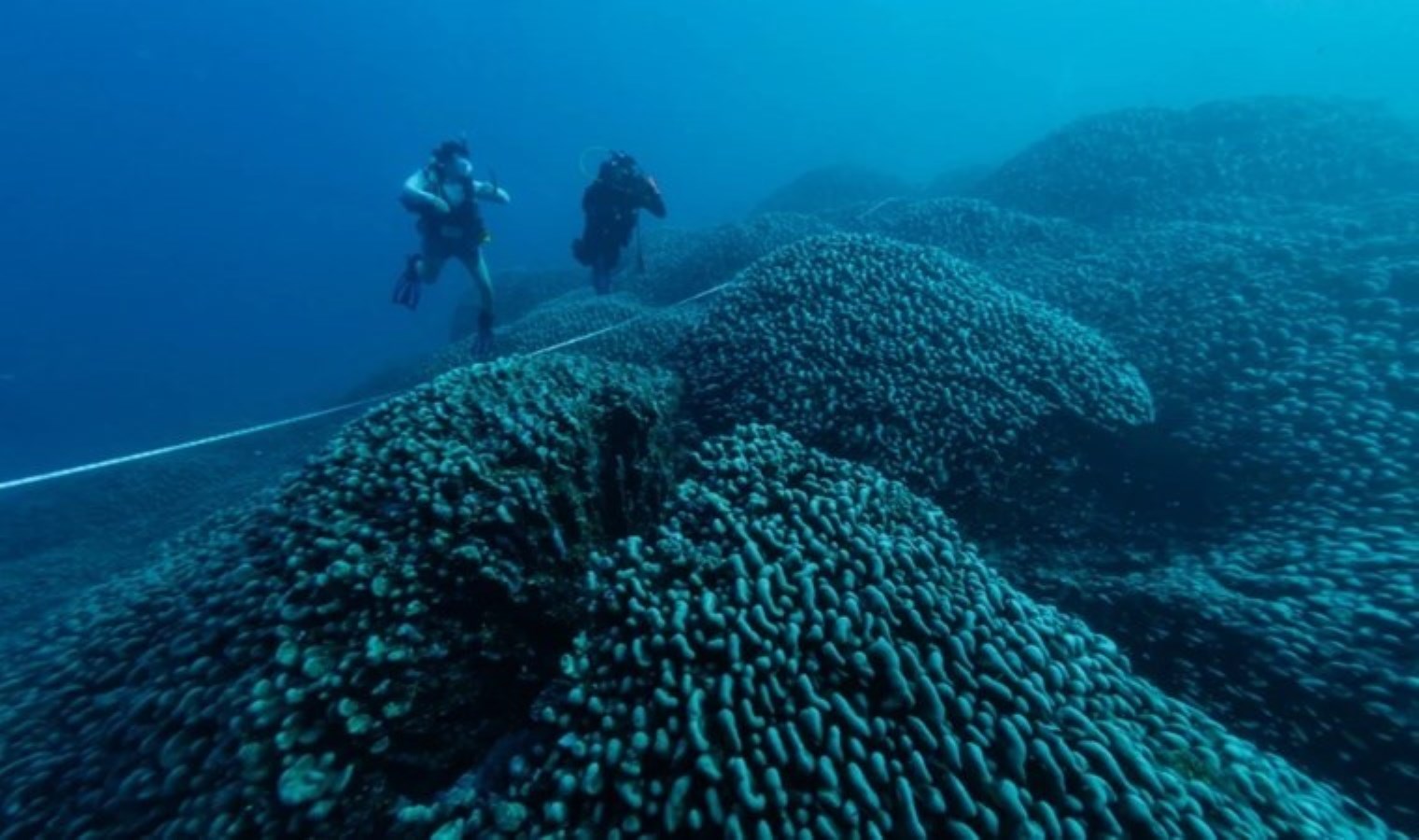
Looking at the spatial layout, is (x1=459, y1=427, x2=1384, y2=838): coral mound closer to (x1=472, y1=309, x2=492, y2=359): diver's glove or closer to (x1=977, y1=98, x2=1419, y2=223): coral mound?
(x1=472, y1=309, x2=492, y2=359): diver's glove

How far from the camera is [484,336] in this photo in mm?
9922

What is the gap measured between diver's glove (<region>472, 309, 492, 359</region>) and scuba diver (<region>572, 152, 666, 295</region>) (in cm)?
310

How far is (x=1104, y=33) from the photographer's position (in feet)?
279

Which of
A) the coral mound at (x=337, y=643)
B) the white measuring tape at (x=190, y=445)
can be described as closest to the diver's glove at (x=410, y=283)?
the white measuring tape at (x=190, y=445)

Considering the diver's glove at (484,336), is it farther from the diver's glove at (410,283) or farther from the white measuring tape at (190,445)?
the white measuring tape at (190,445)

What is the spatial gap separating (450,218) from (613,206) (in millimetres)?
2786

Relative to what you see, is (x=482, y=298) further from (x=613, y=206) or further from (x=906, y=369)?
(x=906, y=369)

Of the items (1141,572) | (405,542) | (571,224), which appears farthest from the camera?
(571,224)

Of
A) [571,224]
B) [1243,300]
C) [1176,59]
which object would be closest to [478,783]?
[1243,300]

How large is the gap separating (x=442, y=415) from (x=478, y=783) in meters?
2.21

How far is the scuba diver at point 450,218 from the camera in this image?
989 centimetres

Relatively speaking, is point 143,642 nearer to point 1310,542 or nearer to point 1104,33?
point 1310,542

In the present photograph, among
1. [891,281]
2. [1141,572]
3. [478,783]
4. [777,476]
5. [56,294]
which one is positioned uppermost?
[56,294]

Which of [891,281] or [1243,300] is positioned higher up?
[891,281]
